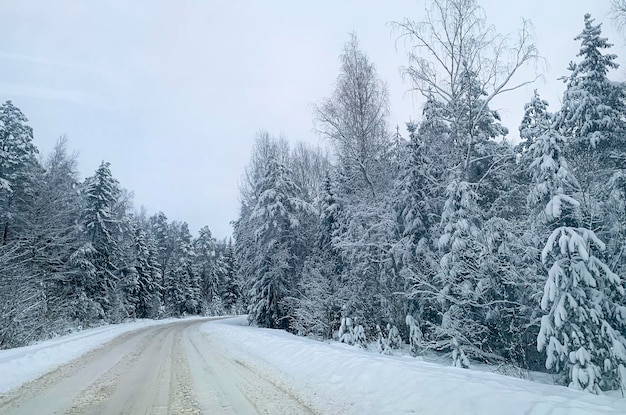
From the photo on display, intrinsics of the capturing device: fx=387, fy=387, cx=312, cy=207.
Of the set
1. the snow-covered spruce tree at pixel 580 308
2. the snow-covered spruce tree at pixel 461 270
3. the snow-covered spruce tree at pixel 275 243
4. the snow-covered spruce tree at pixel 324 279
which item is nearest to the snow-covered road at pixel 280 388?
the snow-covered spruce tree at pixel 580 308

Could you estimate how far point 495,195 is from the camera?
53.0 feet

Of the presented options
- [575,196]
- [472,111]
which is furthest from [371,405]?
[472,111]

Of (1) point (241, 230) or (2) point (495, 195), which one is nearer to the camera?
(2) point (495, 195)

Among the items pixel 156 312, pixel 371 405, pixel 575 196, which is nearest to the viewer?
pixel 371 405

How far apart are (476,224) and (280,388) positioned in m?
7.80

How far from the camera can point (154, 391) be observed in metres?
7.25

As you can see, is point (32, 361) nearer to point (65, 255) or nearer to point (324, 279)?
point (324, 279)

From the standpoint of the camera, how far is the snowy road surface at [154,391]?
600 centimetres

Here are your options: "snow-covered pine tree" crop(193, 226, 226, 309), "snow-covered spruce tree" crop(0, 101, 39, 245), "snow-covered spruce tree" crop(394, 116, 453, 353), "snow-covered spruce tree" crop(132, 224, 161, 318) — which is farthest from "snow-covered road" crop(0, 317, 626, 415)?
"snow-covered pine tree" crop(193, 226, 226, 309)

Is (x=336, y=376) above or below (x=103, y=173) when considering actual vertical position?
below

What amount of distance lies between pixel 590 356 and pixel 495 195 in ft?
32.5

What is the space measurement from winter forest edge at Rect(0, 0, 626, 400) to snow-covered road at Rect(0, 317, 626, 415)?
3050mm

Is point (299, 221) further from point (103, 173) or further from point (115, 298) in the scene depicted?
point (115, 298)

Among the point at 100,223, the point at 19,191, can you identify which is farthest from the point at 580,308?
the point at 100,223
